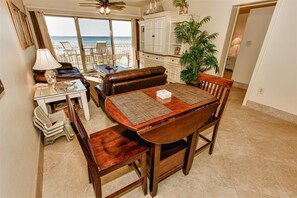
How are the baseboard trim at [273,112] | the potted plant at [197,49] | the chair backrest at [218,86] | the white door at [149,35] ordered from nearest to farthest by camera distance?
the chair backrest at [218,86], the baseboard trim at [273,112], the potted plant at [197,49], the white door at [149,35]

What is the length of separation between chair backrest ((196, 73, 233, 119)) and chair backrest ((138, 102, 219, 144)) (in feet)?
1.53

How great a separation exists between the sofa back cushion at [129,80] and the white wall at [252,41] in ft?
10.4

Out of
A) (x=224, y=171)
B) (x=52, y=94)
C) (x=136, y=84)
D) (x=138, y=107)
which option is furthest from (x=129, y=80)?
(x=224, y=171)

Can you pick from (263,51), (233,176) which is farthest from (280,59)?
(233,176)

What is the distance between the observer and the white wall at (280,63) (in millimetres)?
2408

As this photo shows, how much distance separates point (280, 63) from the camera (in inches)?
102

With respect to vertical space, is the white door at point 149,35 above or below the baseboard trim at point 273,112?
above

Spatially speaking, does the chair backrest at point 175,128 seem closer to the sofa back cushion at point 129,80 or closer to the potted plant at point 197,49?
the sofa back cushion at point 129,80

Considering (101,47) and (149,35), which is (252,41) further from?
(101,47)

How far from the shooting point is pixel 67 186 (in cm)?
145

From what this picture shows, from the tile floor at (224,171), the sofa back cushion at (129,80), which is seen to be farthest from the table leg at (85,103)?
the sofa back cushion at (129,80)

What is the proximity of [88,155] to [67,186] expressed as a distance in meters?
0.92

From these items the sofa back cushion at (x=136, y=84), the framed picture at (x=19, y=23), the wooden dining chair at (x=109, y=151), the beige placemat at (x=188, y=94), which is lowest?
the wooden dining chair at (x=109, y=151)

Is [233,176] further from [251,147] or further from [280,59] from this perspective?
[280,59]
